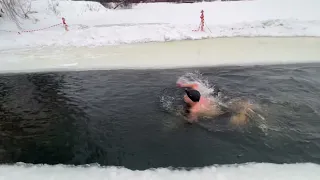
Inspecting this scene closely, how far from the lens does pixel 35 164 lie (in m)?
5.32

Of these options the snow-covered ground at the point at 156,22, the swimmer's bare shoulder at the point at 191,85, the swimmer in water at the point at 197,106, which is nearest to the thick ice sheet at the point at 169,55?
the snow-covered ground at the point at 156,22

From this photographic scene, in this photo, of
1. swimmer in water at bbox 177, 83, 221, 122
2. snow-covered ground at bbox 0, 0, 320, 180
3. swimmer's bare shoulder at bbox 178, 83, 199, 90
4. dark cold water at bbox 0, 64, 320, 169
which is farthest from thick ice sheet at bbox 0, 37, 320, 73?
swimmer in water at bbox 177, 83, 221, 122

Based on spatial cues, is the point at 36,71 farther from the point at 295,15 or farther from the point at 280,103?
the point at 295,15

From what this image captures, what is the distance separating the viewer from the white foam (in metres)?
4.81

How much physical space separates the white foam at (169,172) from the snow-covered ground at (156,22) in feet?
25.6

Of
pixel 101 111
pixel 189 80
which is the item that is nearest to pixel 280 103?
pixel 189 80

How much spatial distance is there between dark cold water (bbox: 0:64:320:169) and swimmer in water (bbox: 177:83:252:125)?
0.24 meters

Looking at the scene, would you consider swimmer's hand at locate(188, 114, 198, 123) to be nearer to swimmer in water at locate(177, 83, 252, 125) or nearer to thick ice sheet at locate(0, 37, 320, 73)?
swimmer in water at locate(177, 83, 252, 125)

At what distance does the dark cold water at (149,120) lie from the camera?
5.59 m

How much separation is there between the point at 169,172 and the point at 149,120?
1.88m

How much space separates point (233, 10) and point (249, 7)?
1259mm


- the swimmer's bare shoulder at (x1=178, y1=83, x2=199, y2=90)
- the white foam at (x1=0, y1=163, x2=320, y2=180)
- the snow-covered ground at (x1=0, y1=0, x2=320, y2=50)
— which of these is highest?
the snow-covered ground at (x1=0, y1=0, x2=320, y2=50)

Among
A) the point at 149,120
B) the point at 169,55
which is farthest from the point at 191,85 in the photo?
the point at 169,55

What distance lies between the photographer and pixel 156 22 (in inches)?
592
